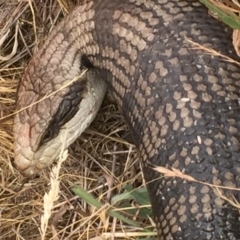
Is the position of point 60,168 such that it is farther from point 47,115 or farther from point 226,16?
point 226,16

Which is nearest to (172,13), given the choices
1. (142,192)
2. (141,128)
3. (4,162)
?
(141,128)

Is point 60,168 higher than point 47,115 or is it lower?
lower

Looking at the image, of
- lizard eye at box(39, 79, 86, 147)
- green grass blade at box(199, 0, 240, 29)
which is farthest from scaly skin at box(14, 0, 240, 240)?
green grass blade at box(199, 0, 240, 29)

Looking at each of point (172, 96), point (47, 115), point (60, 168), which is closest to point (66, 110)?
point (47, 115)

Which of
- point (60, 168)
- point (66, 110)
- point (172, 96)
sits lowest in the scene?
point (60, 168)

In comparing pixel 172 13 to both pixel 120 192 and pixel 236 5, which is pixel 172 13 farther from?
pixel 120 192

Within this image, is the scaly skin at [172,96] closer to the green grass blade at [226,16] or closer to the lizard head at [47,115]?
the lizard head at [47,115]

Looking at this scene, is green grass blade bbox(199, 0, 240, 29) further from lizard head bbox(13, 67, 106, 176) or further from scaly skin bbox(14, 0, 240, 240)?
lizard head bbox(13, 67, 106, 176)
